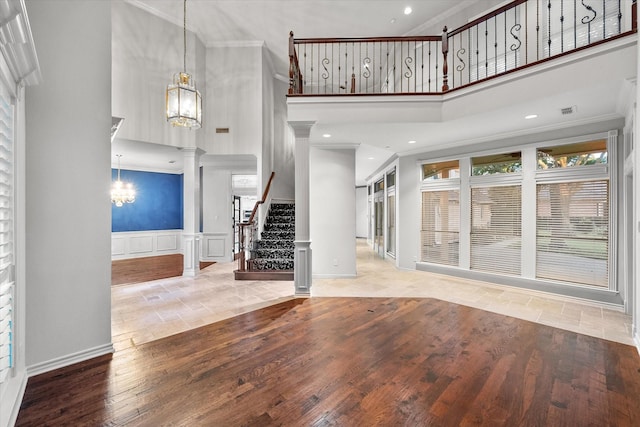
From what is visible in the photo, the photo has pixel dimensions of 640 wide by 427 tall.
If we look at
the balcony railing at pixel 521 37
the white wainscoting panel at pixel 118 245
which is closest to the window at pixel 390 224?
the balcony railing at pixel 521 37

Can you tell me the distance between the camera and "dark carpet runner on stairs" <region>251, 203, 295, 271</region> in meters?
5.75

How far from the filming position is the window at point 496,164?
4.97 m

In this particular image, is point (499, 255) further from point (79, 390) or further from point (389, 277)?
point (79, 390)

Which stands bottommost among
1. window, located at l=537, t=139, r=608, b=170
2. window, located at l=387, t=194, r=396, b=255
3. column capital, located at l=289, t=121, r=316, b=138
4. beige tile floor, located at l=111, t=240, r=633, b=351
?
beige tile floor, located at l=111, t=240, r=633, b=351

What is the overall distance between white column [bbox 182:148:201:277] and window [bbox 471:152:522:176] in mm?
5962

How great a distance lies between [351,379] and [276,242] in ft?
14.3

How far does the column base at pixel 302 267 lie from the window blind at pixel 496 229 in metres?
3.43

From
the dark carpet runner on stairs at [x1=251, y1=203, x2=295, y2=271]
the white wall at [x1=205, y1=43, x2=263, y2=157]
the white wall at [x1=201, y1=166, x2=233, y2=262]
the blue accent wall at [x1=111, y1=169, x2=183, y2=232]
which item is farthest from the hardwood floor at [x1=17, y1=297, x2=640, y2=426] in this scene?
the blue accent wall at [x1=111, y1=169, x2=183, y2=232]

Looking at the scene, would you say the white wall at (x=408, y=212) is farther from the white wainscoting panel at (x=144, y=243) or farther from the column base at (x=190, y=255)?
the white wainscoting panel at (x=144, y=243)

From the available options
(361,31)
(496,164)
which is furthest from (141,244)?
(496,164)

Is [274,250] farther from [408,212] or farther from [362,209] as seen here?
[362,209]

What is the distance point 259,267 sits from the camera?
226 inches

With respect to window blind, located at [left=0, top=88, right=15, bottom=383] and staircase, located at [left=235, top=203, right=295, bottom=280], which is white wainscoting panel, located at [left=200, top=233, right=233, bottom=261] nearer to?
staircase, located at [left=235, top=203, right=295, bottom=280]

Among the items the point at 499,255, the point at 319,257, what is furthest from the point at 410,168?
the point at 319,257
